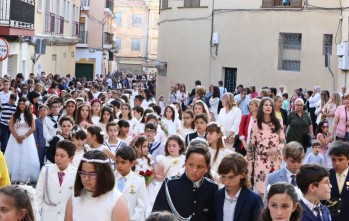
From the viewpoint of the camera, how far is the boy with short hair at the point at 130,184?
26.3ft

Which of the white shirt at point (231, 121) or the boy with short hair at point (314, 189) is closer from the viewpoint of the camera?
the boy with short hair at point (314, 189)

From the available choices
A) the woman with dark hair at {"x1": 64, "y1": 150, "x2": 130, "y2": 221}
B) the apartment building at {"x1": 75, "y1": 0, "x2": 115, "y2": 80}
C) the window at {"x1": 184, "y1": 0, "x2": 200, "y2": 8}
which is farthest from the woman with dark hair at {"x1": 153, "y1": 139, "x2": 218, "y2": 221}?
the apartment building at {"x1": 75, "y1": 0, "x2": 115, "y2": 80}

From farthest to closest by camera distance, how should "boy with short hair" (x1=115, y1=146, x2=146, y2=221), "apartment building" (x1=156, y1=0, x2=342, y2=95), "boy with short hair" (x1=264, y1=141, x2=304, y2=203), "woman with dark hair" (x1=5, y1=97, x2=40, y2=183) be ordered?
"apartment building" (x1=156, y1=0, x2=342, y2=95)
"woman with dark hair" (x1=5, y1=97, x2=40, y2=183)
"boy with short hair" (x1=115, y1=146, x2=146, y2=221)
"boy with short hair" (x1=264, y1=141, x2=304, y2=203)

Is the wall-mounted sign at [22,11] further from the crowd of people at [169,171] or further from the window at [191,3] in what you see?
the crowd of people at [169,171]

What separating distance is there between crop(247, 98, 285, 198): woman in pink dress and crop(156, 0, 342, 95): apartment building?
1501cm

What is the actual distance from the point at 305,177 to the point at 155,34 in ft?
286

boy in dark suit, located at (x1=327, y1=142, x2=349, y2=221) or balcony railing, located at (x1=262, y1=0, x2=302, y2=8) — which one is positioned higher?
balcony railing, located at (x1=262, y1=0, x2=302, y2=8)

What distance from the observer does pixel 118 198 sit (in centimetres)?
590

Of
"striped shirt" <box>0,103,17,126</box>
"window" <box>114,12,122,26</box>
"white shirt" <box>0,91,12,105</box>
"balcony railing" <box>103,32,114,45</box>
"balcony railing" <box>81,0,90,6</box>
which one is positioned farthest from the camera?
"window" <box>114,12,122,26</box>

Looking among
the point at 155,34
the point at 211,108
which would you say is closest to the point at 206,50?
the point at 211,108

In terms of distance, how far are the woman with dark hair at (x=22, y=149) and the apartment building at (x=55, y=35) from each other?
15.9m

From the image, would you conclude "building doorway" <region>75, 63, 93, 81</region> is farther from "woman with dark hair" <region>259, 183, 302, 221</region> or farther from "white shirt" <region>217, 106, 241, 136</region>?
"woman with dark hair" <region>259, 183, 302, 221</region>

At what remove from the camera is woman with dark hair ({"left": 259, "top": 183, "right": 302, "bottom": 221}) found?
5.43 meters

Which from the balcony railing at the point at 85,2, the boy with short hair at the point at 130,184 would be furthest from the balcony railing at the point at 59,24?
the boy with short hair at the point at 130,184
